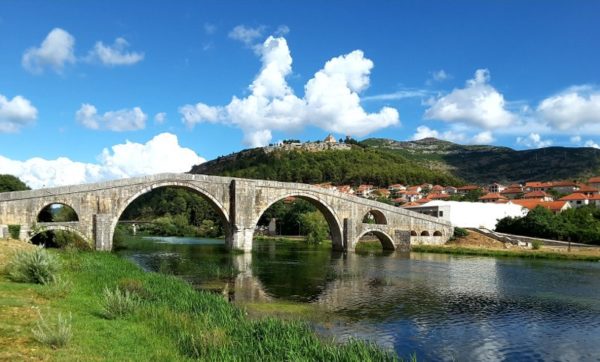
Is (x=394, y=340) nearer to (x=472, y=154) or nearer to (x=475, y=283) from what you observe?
(x=475, y=283)

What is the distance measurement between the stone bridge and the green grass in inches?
87.2

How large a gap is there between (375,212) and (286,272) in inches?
960

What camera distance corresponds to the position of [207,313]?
1151 cm

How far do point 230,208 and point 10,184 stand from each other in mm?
23024

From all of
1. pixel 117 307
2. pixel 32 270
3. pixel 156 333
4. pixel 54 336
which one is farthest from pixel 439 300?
pixel 54 336

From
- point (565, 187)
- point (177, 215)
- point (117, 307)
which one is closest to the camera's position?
point (117, 307)

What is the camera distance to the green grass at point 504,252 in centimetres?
3911

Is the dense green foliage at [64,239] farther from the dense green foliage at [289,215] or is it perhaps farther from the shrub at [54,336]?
the dense green foliage at [289,215]

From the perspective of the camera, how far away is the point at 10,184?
45469mm

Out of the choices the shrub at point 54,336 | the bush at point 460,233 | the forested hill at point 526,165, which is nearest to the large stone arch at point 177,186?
the shrub at point 54,336

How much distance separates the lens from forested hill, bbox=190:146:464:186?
392 feet

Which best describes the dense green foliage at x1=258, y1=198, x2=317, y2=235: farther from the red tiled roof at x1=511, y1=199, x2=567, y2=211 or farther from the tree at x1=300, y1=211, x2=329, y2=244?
the red tiled roof at x1=511, y1=199, x2=567, y2=211

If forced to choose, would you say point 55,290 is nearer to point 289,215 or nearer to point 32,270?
point 32,270

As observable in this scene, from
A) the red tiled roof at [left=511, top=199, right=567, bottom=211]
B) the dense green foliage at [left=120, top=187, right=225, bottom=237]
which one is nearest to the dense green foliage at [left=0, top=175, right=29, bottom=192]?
the dense green foliage at [left=120, top=187, right=225, bottom=237]
